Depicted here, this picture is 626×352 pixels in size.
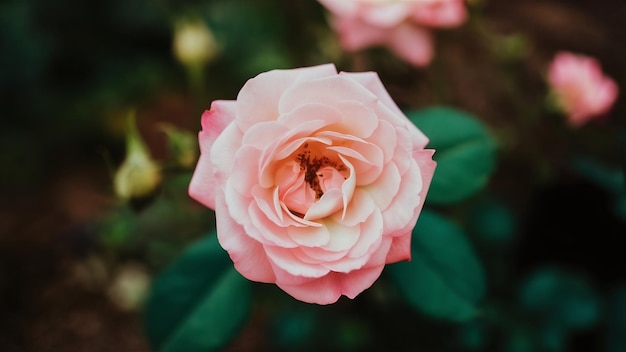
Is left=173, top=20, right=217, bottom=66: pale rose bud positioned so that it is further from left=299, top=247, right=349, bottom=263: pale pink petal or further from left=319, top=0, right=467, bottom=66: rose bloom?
left=299, top=247, right=349, bottom=263: pale pink petal

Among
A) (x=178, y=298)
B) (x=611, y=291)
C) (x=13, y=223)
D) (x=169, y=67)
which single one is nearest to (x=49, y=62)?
(x=169, y=67)

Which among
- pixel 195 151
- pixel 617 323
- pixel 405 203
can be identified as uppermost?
pixel 405 203

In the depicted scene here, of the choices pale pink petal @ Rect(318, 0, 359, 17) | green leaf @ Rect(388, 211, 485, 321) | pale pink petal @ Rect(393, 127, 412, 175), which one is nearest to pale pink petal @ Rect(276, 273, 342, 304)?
pale pink petal @ Rect(393, 127, 412, 175)

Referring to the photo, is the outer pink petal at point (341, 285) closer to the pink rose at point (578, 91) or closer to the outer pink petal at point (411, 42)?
the outer pink petal at point (411, 42)

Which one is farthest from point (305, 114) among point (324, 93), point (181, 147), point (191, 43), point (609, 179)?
point (609, 179)

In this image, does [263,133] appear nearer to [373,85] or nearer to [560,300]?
[373,85]
